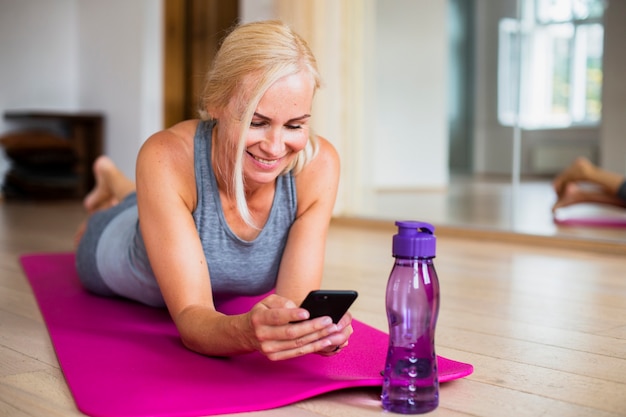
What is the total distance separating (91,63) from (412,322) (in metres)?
5.32

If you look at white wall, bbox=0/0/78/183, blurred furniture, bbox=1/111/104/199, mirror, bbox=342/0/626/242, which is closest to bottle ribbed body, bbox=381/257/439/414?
mirror, bbox=342/0/626/242

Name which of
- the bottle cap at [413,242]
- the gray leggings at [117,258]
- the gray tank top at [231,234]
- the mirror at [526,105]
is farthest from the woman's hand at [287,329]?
the mirror at [526,105]

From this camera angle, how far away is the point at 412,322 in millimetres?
1146

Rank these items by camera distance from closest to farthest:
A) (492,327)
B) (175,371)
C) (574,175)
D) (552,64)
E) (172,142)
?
(175,371) < (172,142) < (492,327) < (552,64) < (574,175)

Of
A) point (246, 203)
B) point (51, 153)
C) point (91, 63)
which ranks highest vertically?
point (91, 63)

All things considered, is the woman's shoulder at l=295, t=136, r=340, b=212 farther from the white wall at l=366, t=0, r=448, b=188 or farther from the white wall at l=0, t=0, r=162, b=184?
the white wall at l=0, t=0, r=162, b=184

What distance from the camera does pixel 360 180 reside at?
429 cm

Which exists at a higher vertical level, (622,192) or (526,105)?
(526,105)

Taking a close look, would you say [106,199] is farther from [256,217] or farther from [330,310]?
[330,310]

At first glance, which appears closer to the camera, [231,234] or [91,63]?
[231,234]

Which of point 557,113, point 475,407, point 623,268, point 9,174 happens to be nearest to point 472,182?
point 557,113

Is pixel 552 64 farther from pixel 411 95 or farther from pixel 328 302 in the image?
pixel 328 302

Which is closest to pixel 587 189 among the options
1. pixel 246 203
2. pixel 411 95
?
pixel 411 95

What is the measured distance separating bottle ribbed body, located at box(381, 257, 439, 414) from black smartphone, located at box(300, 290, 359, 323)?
6cm
